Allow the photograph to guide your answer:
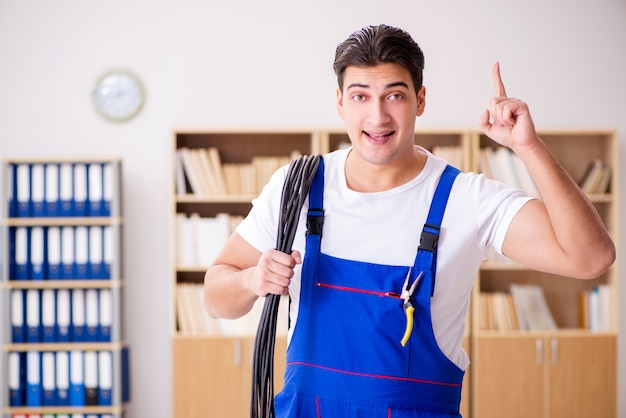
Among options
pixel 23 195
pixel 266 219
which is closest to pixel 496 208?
pixel 266 219

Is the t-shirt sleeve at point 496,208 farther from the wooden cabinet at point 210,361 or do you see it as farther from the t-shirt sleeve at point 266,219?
the wooden cabinet at point 210,361

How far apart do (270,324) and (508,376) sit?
9.77 ft

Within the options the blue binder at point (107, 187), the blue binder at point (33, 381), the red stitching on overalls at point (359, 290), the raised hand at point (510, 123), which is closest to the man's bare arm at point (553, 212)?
the raised hand at point (510, 123)

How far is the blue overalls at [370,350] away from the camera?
157 cm

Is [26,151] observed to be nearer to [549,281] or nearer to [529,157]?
[549,281]

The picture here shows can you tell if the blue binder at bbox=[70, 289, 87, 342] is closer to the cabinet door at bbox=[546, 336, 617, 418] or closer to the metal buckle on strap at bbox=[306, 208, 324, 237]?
the cabinet door at bbox=[546, 336, 617, 418]

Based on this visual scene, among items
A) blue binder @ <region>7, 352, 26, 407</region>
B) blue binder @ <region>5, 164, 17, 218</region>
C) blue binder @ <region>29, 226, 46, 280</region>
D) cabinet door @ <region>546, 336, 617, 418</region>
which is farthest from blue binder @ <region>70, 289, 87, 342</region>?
cabinet door @ <region>546, 336, 617, 418</region>

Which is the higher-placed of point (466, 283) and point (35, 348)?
point (466, 283)

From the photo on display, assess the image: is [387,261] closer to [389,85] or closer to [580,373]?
[389,85]

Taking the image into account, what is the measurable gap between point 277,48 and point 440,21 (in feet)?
3.27

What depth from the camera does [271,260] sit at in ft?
5.00

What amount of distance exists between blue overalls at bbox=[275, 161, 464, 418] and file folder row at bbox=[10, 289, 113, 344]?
2.92 meters

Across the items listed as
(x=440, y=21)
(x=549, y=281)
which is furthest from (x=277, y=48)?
(x=549, y=281)

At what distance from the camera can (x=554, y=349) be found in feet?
14.2
